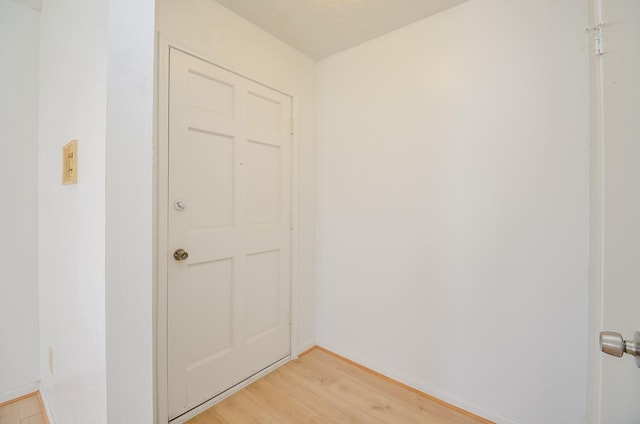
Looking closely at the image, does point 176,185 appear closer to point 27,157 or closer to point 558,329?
point 27,157

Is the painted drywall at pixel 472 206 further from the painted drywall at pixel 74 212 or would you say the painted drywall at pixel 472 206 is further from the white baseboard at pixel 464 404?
the painted drywall at pixel 74 212

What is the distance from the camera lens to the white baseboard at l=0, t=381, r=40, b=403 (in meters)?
1.57

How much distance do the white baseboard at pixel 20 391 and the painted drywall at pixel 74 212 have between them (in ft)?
0.70

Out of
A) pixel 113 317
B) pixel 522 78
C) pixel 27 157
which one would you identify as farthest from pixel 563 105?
pixel 27 157

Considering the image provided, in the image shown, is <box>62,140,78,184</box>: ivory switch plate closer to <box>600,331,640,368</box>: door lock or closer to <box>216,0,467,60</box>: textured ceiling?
<box>216,0,467,60</box>: textured ceiling

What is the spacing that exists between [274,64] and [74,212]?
1.60 meters

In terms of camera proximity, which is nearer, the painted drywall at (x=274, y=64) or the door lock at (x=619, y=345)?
the door lock at (x=619, y=345)

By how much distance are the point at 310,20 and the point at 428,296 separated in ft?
6.59

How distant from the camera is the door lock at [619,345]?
531 mm

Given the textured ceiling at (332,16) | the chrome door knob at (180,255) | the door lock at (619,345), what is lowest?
the door lock at (619,345)

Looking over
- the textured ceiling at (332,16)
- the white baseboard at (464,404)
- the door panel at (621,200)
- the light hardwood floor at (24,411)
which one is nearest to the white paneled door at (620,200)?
the door panel at (621,200)

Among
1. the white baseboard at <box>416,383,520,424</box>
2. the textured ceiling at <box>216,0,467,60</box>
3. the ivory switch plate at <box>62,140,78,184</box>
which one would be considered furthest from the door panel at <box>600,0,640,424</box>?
the ivory switch plate at <box>62,140,78,184</box>

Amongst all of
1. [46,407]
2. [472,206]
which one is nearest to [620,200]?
[472,206]

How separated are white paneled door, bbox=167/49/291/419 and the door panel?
5.49ft
